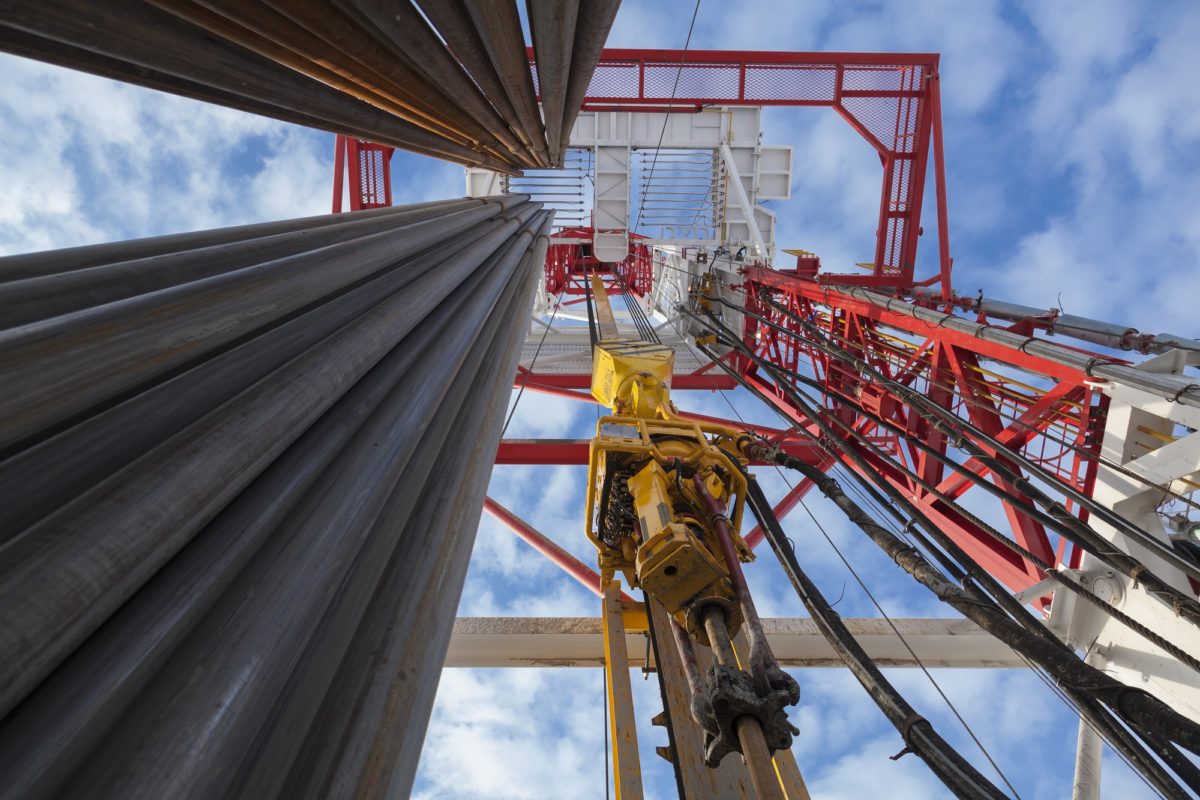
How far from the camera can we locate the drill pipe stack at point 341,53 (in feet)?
3.98

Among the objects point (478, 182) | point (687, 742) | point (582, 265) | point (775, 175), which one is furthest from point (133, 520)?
point (582, 265)

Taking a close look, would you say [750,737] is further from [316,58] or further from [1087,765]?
[1087,765]

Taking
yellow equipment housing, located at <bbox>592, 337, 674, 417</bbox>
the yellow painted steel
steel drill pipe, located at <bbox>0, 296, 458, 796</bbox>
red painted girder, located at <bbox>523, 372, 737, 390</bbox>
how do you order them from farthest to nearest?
red painted girder, located at <bbox>523, 372, 737, 390</bbox> → the yellow painted steel → yellow equipment housing, located at <bbox>592, 337, 674, 417</bbox> → steel drill pipe, located at <bbox>0, 296, 458, 796</bbox>

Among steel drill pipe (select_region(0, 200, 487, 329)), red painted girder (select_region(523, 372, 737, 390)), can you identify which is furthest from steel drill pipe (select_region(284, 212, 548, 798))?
red painted girder (select_region(523, 372, 737, 390))

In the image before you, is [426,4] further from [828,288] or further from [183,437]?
[828,288]

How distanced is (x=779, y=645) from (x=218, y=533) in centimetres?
514

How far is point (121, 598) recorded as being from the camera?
73 centimetres

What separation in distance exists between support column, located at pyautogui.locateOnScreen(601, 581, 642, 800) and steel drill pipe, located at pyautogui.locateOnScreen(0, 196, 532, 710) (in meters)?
2.03

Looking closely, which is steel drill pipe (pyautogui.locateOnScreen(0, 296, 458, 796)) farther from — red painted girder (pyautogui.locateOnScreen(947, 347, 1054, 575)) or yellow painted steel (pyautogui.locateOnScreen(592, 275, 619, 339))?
yellow painted steel (pyautogui.locateOnScreen(592, 275, 619, 339))

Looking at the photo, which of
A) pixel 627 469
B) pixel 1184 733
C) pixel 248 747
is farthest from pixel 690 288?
pixel 248 747

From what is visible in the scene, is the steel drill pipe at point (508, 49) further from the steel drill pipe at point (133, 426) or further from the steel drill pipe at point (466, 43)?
the steel drill pipe at point (133, 426)

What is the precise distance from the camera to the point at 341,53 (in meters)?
1.92

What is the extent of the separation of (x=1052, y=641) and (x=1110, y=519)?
2.74ft

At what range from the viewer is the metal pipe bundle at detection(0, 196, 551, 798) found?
0.66 metres
